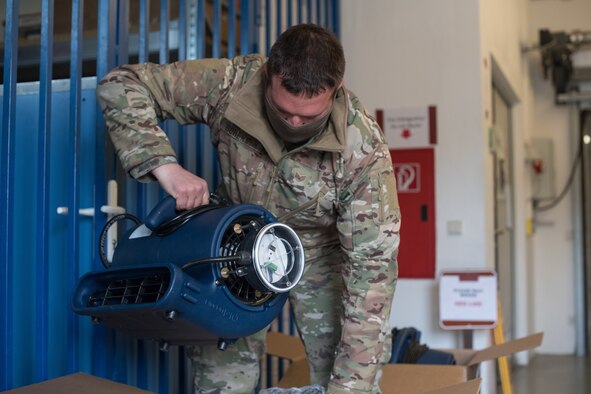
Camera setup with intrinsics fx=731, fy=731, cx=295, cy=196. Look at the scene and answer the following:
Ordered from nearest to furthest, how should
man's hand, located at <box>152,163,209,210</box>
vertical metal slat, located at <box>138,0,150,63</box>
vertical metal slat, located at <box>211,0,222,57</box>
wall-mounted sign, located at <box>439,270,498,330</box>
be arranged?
man's hand, located at <box>152,163,209,210</box>
vertical metal slat, located at <box>138,0,150,63</box>
vertical metal slat, located at <box>211,0,222,57</box>
wall-mounted sign, located at <box>439,270,498,330</box>

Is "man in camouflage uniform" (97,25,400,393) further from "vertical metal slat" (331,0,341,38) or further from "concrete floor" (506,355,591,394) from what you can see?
"concrete floor" (506,355,591,394)

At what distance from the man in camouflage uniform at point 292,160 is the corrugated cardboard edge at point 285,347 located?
2.16 ft

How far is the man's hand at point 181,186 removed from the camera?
4.64ft

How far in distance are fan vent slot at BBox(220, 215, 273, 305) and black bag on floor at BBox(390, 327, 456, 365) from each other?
1372 mm

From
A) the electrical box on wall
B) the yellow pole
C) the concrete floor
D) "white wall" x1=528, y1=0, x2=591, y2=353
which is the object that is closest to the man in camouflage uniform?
the yellow pole

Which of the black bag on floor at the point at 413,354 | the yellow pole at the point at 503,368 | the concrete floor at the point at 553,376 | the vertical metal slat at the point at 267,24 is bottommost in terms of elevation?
the concrete floor at the point at 553,376

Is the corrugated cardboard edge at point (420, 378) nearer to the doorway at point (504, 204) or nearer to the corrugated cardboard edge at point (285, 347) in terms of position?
the corrugated cardboard edge at point (285, 347)

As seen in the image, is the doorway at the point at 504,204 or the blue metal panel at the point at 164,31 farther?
the doorway at the point at 504,204

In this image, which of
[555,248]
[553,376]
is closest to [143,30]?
[553,376]

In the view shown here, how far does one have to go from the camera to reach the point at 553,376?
16.0 ft

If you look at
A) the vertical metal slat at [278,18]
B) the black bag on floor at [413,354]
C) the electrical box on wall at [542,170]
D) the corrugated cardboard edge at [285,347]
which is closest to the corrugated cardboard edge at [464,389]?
the corrugated cardboard edge at [285,347]

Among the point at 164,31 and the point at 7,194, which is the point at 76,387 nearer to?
the point at 7,194

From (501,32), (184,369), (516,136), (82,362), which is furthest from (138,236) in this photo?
(516,136)

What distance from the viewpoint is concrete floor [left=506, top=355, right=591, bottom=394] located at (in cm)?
439
